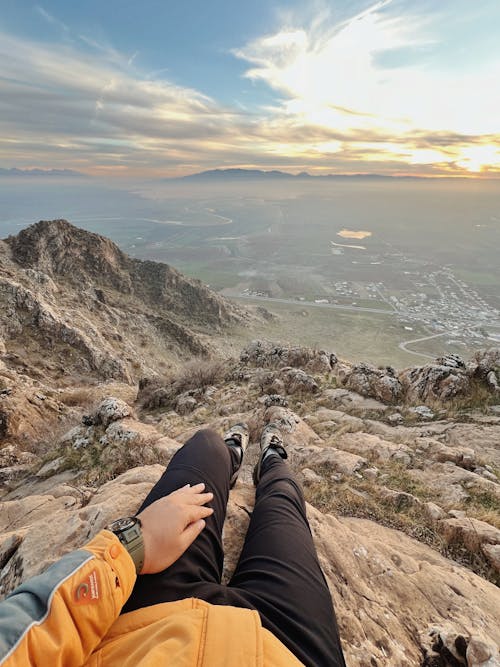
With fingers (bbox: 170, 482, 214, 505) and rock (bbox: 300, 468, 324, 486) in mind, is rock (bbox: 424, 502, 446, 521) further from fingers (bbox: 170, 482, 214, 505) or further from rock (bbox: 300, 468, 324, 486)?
fingers (bbox: 170, 482, 214, 505)

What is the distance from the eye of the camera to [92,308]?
32156 mm

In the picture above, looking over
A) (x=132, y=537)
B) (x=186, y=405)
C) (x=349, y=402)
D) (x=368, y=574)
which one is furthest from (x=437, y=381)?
(x=132, y=537)

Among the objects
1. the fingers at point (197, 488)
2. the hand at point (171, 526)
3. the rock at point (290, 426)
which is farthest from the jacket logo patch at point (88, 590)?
the rock at point (290, 426)

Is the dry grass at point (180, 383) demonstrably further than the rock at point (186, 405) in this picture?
Yes

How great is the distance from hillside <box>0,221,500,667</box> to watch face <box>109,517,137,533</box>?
4.15 feet

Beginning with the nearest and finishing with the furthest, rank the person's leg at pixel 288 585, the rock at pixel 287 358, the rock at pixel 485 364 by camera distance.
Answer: the person's leg at pixel 288 585 → the rock at pixel 485 364 → the rock at pixel 287 358

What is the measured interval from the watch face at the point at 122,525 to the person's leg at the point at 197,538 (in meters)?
0.30

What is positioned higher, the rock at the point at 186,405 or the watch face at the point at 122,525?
the watch face at the point at 122,525

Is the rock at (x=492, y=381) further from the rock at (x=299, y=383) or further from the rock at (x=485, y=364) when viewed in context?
the rock at (x=299, y=383)

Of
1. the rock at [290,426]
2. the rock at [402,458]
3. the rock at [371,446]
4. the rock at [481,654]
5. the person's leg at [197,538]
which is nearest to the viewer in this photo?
the person's leg at [197,538]

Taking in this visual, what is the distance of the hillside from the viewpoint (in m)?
2.86

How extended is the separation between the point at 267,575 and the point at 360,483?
346 centimetres

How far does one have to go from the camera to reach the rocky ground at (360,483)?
2.81 metres

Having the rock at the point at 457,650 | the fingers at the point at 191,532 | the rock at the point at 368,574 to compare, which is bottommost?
the rock at the point at 368,574
